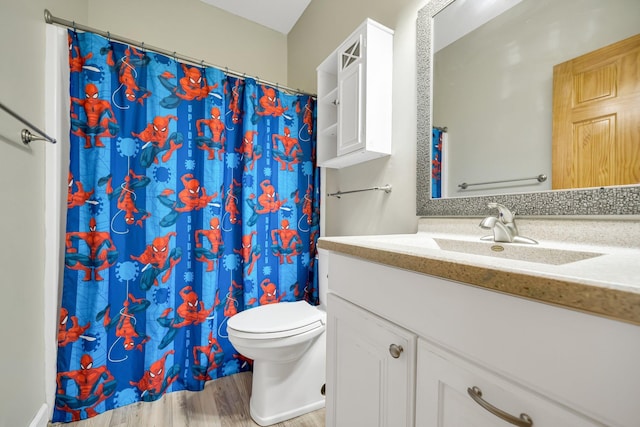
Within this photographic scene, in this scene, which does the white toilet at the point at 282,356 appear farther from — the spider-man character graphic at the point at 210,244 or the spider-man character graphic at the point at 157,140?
the spider-man character graphic at the point at 157,140

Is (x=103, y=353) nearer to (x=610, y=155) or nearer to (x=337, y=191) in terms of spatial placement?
(x=337, y=191)

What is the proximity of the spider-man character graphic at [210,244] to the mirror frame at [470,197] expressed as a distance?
112 centimetres

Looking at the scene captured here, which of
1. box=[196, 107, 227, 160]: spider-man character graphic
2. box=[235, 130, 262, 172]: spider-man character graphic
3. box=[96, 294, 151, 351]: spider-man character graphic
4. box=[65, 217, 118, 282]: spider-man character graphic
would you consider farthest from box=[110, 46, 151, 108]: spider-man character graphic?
box=[96, 294, 151, 351]: spider-man character graphic

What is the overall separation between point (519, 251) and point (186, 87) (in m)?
1.74

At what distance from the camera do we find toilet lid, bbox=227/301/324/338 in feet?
3.95

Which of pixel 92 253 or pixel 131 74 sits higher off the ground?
pixel 131 74

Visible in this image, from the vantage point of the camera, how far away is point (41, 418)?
3.81 ft

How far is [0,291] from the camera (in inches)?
35.5

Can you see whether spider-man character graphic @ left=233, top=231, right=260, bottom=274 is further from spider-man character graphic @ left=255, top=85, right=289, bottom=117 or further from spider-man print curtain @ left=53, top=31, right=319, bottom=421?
spider-man character graphic @ left=255, top=85, right=289, bottom=117

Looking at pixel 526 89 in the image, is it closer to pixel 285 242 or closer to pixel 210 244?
pixel 285 242

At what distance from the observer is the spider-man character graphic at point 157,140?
4.60 feet

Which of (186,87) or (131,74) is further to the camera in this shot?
(186,87)

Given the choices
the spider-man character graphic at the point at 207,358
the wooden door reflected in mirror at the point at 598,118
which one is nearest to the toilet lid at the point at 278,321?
the spider-man character graphic at the point at 207,358

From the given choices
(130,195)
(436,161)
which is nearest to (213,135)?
(130,195)
